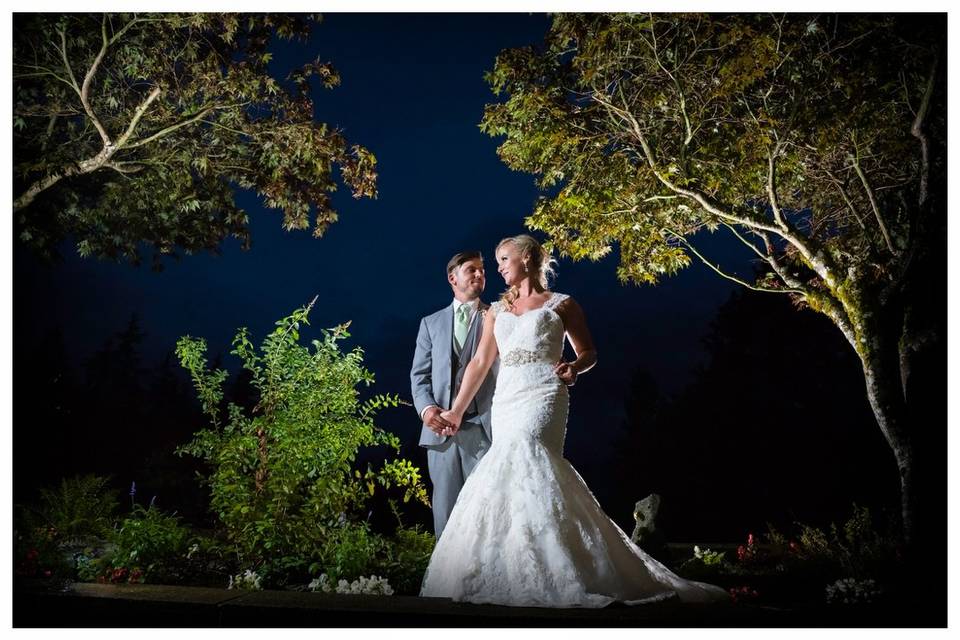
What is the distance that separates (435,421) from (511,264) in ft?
4.07

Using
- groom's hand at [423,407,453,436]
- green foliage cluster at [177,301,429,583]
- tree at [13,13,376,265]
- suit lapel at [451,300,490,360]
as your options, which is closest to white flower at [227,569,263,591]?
green foliage cluster at [177,301,429,583]

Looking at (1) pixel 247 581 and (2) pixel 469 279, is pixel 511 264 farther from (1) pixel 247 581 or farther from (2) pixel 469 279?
(1) pixel 247 581

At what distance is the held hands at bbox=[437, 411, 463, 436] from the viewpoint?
16.2 ft

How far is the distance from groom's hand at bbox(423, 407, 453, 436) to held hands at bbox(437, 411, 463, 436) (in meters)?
0.01

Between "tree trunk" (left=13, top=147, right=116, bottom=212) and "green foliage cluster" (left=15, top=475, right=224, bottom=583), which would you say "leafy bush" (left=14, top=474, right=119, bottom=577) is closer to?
"green foliage cluster" (left=15, top=475, right=224, bottom=583)

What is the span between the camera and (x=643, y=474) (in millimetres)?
29250

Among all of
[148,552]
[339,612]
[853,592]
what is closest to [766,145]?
[853,592]

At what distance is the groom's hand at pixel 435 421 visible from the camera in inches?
195

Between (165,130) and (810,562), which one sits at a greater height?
(165,130)

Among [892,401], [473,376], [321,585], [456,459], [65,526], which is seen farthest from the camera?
[65,526]

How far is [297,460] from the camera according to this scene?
5.12 m

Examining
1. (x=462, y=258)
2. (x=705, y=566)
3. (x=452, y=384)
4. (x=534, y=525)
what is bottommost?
(x=705, y=566)

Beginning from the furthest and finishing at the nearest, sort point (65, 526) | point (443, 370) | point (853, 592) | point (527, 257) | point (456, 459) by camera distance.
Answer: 1. point (65, 526)
2. point (443, 370)
3. point (853, 592)
4. point (456, 459)
5. point (527, 257)

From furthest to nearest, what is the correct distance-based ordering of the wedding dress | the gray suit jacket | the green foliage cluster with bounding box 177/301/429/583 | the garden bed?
the gray suit jacket, the green foliage cluster with bounding box 177/301/429/583, the wedding dress, the garden bed
